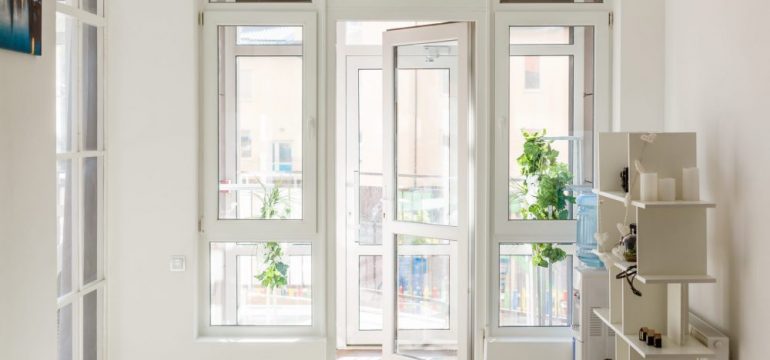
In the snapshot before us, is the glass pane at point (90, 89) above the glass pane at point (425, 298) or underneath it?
above

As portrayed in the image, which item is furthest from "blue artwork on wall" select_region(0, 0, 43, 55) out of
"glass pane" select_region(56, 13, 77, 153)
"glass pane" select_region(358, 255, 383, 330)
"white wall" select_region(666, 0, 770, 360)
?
"glass pane" select_region(358, 255, 383, 330)

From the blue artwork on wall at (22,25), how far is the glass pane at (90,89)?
79 cm

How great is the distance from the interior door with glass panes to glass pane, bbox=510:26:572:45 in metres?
0.28

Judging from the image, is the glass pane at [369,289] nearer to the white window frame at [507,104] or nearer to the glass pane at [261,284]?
the glass pane at [261,284]

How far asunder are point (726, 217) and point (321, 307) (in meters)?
2.13

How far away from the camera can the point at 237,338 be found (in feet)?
12.7

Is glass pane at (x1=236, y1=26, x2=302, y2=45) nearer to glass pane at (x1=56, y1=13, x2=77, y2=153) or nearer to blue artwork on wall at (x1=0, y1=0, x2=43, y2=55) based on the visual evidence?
glass pane at (x1=56, y1=13, x2=77, y2=153)

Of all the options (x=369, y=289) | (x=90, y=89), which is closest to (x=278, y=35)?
(x=90, y=89)

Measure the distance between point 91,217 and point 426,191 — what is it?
186cm

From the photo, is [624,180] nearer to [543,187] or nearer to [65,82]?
[543,187]

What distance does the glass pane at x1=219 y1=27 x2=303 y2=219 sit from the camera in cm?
389

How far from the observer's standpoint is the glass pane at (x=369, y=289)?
5223mm

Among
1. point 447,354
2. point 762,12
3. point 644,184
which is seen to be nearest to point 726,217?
point 644,184

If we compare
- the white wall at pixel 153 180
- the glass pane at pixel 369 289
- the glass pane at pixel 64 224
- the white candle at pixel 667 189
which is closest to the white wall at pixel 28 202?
the glass pane at pixel 64 224
